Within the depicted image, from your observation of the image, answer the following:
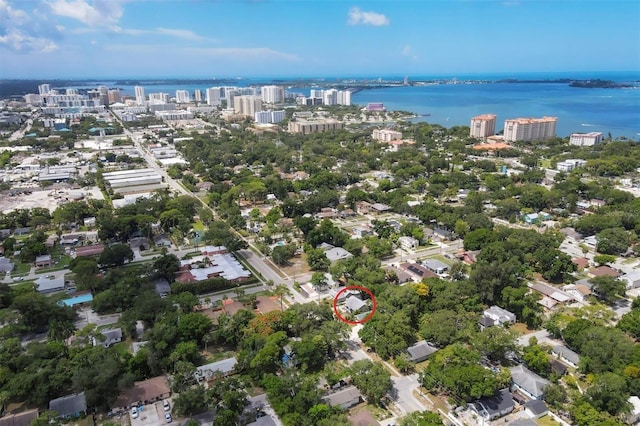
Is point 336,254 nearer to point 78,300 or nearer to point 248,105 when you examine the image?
point 78,300

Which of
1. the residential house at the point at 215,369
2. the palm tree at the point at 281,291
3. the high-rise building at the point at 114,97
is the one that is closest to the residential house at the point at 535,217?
the palm tree at the point at 281,291

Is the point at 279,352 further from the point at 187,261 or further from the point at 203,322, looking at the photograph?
the point at 187,261

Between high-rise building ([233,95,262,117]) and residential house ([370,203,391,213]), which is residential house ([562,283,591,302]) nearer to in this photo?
residential house ([370,203,391,213])

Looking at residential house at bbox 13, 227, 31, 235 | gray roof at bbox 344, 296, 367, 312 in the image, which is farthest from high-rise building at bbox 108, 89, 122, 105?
gray roof at bbox 344, 296, 367, 312

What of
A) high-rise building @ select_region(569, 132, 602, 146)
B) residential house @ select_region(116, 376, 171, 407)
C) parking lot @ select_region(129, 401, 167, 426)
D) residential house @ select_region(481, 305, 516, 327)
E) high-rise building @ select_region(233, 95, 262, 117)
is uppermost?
high-rise building @ select_region(233, 95, 262, 117)

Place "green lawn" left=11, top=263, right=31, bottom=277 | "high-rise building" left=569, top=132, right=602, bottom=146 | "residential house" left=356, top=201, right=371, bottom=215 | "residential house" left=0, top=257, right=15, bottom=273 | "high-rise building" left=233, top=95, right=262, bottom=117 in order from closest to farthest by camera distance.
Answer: "green lawn" left=11, top=263, right=31, bottom=277 → "residential house" left=0, top=257, right=15, bottom=273 → "residential house" left=356, top=201, right=371, bottom=215 → "high-rise building" left=569, top=132, right=602, bottom=146 → "high-rise building" left=233, top=95, right=262, bottom=117

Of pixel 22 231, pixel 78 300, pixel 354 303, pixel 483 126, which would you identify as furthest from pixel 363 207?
pixel 483 126

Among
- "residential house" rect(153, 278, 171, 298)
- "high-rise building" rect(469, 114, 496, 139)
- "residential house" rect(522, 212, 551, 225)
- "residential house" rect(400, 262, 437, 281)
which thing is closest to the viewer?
"residential house" rect(153, 278, 171, 298)
